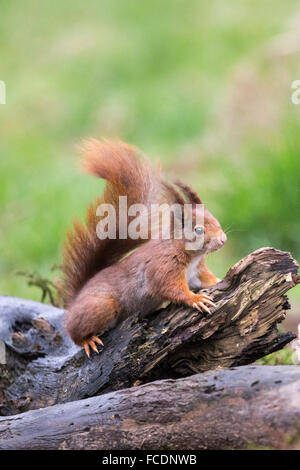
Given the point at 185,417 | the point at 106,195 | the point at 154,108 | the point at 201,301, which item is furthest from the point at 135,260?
the point at 154,108

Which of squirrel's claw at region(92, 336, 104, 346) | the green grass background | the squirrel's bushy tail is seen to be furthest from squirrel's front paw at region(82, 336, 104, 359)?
the green grass background

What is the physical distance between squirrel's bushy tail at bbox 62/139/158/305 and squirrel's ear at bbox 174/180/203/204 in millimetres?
105

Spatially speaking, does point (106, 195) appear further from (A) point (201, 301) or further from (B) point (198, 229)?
(A) point (201, 301)

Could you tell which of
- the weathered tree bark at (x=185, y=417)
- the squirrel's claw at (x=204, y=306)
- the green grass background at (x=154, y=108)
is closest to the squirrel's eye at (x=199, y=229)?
the squirrel's claw at (x=204, y=306)

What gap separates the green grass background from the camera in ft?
15.9

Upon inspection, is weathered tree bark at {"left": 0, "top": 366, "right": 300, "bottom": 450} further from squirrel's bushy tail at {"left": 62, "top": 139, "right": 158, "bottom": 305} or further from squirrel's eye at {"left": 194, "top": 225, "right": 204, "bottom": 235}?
squirrel's bushy tail at {"left": 62, "top": 139, "right": 158, "bottom": 305}

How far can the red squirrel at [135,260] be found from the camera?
7.75ft

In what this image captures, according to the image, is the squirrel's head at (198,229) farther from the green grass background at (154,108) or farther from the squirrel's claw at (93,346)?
the green grass background at (154,108)

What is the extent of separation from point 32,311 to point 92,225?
0.55 metres

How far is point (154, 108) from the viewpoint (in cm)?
861

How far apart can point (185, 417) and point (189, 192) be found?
784mm

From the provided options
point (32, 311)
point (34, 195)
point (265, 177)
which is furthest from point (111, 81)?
point (32, 311)

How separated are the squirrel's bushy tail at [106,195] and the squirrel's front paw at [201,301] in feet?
1.37
